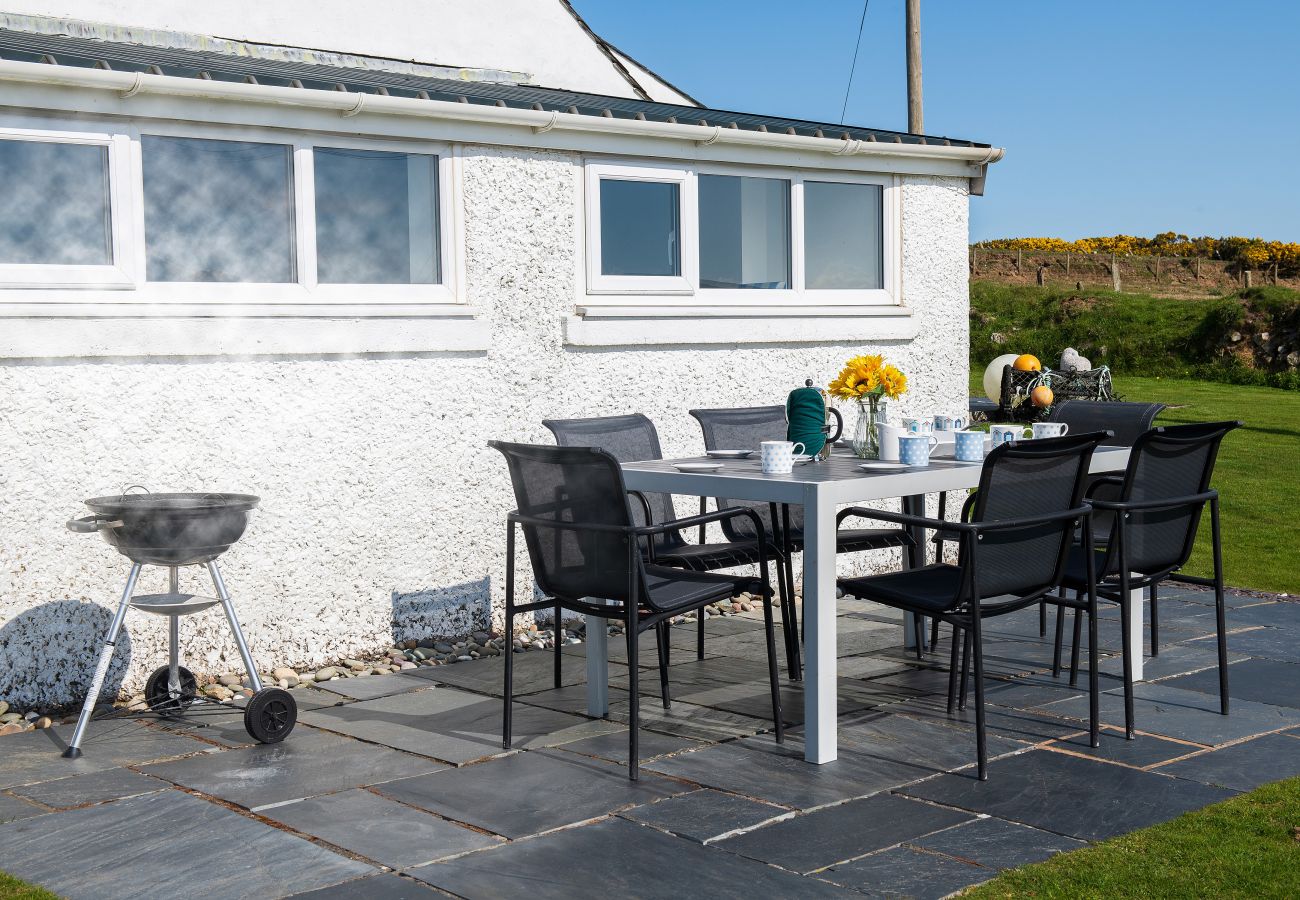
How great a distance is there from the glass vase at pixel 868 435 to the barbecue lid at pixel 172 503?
2.32 meters

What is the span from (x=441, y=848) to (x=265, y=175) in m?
3.32

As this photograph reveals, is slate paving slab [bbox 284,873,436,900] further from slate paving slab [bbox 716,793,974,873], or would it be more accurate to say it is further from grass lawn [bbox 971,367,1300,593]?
grass lawn [bbox 971,367,1300,593]

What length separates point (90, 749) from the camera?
16.0 feet

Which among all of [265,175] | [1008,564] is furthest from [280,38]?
[1008,564]

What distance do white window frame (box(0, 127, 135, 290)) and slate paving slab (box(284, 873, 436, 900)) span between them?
2979mm

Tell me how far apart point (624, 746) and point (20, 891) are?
6.56 feet

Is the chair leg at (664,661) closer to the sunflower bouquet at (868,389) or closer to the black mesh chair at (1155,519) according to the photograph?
the sunflower bouquet at (868,389)

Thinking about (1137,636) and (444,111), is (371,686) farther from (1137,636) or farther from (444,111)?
(1137,636)

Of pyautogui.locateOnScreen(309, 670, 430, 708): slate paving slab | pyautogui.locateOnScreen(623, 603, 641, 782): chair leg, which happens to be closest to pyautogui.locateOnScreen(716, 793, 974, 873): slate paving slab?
pyautogui.locateOnScreen(623, 603, 641, 782): chair leg

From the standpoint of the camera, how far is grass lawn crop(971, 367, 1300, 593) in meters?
9.03

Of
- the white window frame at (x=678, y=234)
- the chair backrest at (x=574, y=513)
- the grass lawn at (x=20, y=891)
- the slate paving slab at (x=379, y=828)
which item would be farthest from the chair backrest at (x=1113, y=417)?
the grass lawn at (x=20, y=891)

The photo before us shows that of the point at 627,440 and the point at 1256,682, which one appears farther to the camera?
the point at 627,440

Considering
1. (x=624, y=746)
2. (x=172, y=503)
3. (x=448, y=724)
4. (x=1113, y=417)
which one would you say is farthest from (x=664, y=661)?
(x=1113, y=417)

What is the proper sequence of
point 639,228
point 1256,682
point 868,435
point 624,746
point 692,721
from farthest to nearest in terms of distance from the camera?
point 639,228 → point 1256,682 → point 868,435 → point 692,721 → point 624,746
